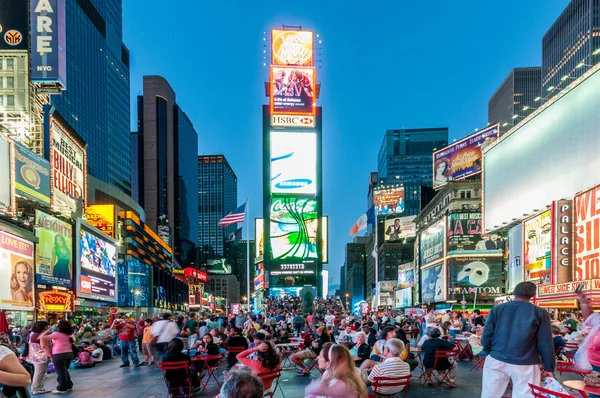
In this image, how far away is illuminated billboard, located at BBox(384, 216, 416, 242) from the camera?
98688 mm

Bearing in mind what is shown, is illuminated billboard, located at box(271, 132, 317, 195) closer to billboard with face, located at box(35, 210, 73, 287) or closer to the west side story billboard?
billboard with face, located at box(35, 210, 73, 287)

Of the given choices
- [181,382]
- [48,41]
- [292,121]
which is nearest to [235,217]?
[48,41]

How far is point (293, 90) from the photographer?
5722 centimetres

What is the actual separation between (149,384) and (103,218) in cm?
6764

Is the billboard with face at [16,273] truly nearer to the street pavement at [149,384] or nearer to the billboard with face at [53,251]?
the billboard with face at [53,251]

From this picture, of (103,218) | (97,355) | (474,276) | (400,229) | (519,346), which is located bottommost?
(474,276)

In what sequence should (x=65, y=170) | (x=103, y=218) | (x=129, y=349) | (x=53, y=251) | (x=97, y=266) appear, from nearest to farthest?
1. (x=129, y=349)
2. (x=53, y=251)
3. (x=65, y=170)
4. (x=97, y=266)
5. (x=103, y=218)

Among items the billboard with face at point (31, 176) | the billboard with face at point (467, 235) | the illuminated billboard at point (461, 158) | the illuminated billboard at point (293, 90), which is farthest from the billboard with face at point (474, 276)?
the billboard with face at point (31, 176)

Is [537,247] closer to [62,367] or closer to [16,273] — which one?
[62,367]

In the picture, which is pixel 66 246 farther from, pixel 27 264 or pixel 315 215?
pixel 315 215

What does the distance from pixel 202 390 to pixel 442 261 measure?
49415 millimetres

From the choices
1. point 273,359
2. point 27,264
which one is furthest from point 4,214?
point 273,359

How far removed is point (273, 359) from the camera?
8.27 metres

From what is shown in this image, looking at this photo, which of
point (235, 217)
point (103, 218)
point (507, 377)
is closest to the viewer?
point (507, 377)
